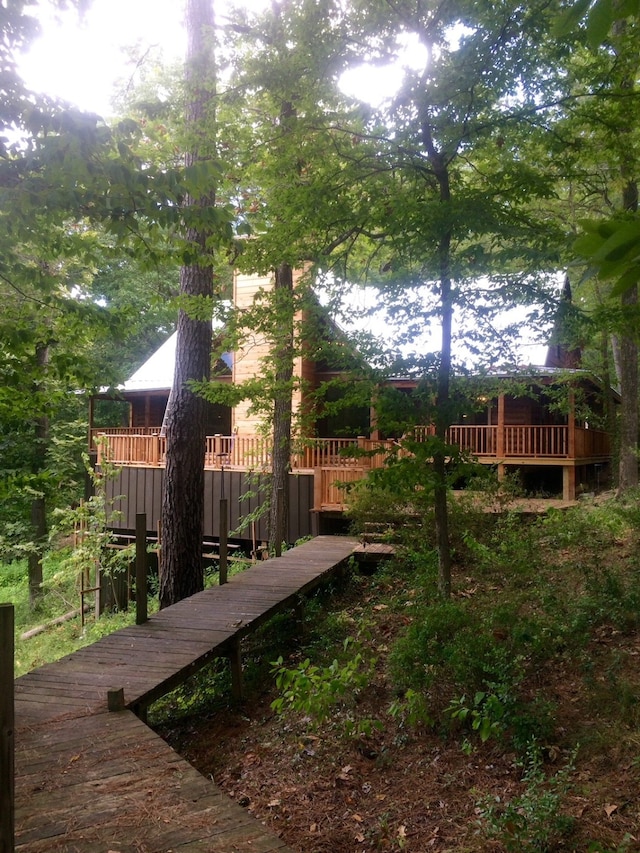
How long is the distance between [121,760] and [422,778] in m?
1.99

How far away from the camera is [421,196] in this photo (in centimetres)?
589

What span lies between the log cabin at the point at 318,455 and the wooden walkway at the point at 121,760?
4.67m

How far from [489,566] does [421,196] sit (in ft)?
15.6

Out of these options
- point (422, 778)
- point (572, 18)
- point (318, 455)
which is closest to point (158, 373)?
point (318, 455)

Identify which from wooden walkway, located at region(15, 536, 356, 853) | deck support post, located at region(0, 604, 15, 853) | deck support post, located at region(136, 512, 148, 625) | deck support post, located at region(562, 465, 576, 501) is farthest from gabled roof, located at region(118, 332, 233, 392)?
deck support post, located at region(0, 604, 15, 853)

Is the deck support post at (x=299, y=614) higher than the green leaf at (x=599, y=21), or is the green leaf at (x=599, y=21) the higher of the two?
the green leaf at (x=599, y=21)

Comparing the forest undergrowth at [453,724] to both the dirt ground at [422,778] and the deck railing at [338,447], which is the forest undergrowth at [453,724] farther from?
the deck railing at [338,447]

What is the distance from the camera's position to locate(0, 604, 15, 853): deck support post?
2516 millimetres

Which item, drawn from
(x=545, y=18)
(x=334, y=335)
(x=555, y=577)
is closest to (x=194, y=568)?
(x=334, y=335)

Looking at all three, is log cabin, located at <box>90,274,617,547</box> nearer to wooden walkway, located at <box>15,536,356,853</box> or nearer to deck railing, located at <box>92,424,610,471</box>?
deck railing, located at <box>92,424,610,471</box>

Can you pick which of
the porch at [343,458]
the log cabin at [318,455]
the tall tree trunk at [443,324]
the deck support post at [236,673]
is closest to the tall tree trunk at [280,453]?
the log cabin at [318,455]

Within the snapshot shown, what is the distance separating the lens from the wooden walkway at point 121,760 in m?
2.96

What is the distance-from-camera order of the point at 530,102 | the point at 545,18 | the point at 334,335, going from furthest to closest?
the point at 334,335
the point at 530,102
the point at 545,18

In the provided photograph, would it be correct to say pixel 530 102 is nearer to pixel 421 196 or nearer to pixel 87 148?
pixel 421 196
